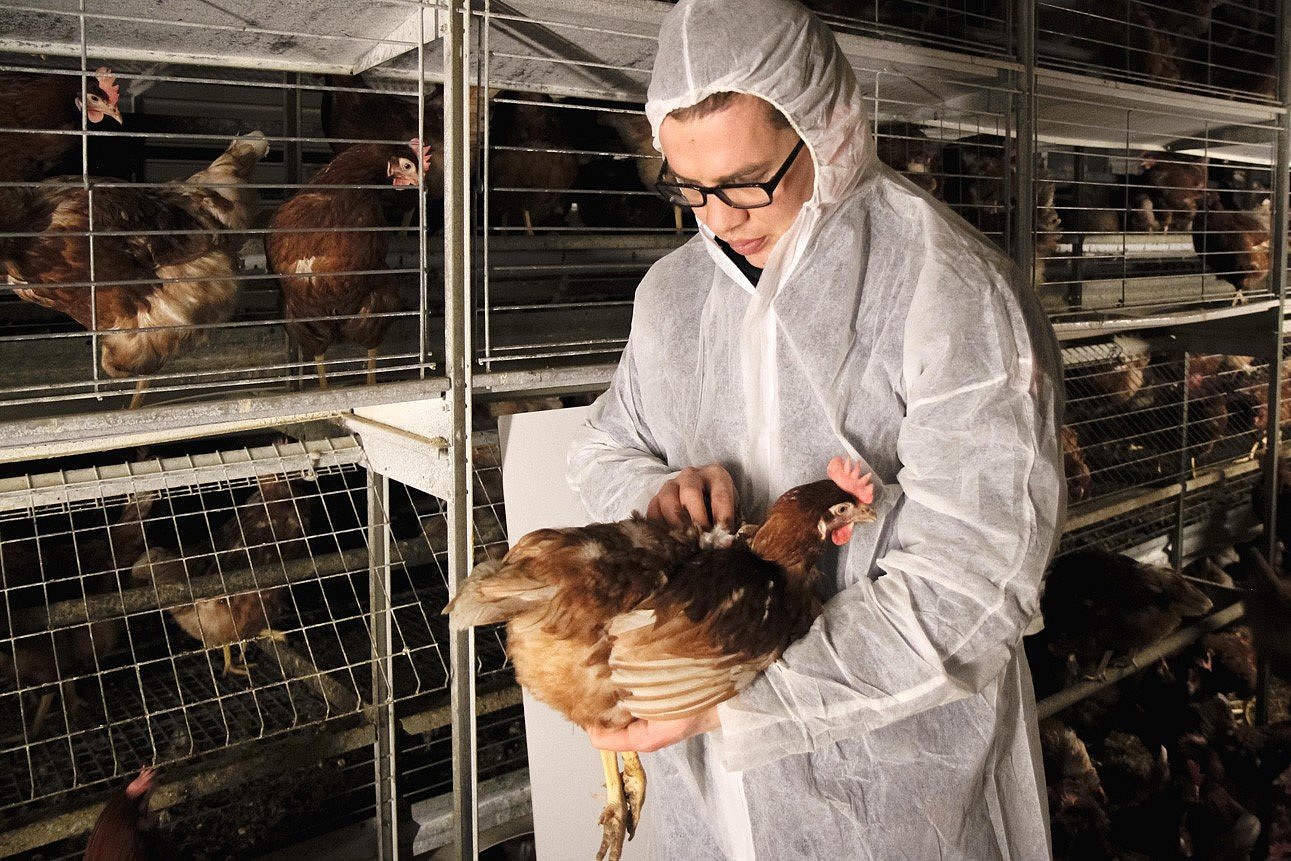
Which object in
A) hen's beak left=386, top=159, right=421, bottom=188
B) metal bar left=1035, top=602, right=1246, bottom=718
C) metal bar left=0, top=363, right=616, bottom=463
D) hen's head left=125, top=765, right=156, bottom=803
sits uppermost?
hen's beak left=386, top=159, right=421, bottom=188

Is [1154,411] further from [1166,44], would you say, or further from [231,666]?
[231,666]

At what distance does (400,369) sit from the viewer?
1.36 m

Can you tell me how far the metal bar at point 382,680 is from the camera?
5.76 feet

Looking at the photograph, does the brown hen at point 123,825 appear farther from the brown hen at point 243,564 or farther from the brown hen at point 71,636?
the brown hen at point 243,564

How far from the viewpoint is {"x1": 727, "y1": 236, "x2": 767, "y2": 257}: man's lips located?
110 centimetres

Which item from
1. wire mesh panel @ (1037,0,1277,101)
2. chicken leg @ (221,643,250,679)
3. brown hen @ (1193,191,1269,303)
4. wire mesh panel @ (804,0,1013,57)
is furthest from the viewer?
brown hen @ (1193,191,1269,303)

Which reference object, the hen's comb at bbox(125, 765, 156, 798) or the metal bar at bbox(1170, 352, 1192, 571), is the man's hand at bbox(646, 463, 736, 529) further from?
the metal bar at bbox(1170, 352, 1192, 571)

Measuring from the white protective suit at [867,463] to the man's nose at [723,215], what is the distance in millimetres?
62

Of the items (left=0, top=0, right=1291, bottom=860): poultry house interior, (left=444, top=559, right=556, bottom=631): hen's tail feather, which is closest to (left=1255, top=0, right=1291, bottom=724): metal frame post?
(left=0, top=0, right=1291, bottom=860): poultry house interior

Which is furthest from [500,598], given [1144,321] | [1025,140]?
[1144,321]

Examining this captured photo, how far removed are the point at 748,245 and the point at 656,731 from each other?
21.3 inches

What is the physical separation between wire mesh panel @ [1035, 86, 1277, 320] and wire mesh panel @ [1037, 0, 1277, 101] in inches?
5.0

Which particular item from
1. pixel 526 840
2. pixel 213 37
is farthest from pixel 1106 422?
pixel 213 37

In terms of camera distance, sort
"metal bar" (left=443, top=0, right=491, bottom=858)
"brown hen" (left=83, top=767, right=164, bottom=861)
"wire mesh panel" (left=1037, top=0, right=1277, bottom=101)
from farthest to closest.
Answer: "wire mesh panel" (left=1037, top=0, right=1277, bottom=101) → "brown hen" (left=83, top=767, right=164, bottom=861) → "metal bar" (left=443, top=0, right=491, bottom=858)
